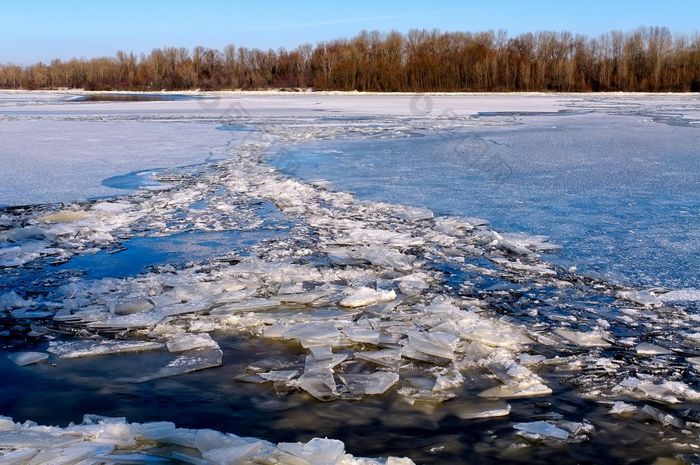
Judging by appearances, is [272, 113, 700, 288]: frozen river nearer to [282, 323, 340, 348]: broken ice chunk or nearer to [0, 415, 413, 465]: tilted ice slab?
[282, 323, 340, 348]: broken ice chunk

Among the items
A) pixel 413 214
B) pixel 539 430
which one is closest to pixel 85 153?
pixel 413 214

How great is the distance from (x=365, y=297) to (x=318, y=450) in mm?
1611

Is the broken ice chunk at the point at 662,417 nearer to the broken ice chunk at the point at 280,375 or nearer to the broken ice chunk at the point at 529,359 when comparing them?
the broken ice chunk at the point at 529,359

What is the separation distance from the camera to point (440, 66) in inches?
1886

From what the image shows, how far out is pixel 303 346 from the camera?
2.99m

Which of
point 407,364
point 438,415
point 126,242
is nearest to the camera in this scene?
point 438,415

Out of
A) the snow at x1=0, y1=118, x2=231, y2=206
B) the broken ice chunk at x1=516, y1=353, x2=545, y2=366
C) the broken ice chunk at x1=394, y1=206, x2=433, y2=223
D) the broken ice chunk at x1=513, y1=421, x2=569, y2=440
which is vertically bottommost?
the broken ice chunk at x1=513, y1=421, x2=569, y2=440

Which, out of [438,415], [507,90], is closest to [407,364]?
[438,415]

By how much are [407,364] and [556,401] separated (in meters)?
0.64

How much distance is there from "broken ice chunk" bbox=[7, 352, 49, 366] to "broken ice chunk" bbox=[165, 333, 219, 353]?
0.52 meters

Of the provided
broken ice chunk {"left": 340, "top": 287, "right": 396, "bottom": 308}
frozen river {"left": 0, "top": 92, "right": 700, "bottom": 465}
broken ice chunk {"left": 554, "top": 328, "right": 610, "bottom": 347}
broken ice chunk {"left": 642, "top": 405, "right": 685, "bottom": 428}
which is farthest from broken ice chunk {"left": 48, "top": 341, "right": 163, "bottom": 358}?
broken ice chunk {"left": 642, "top": 405, "right": 685, "bottom": 428}

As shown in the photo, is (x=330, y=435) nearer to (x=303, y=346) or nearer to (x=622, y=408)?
(x=303, y=346)

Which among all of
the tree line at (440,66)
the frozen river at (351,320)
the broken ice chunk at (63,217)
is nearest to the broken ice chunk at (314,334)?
the frozen river at (351,320)

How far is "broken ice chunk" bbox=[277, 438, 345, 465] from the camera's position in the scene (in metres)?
1.92
